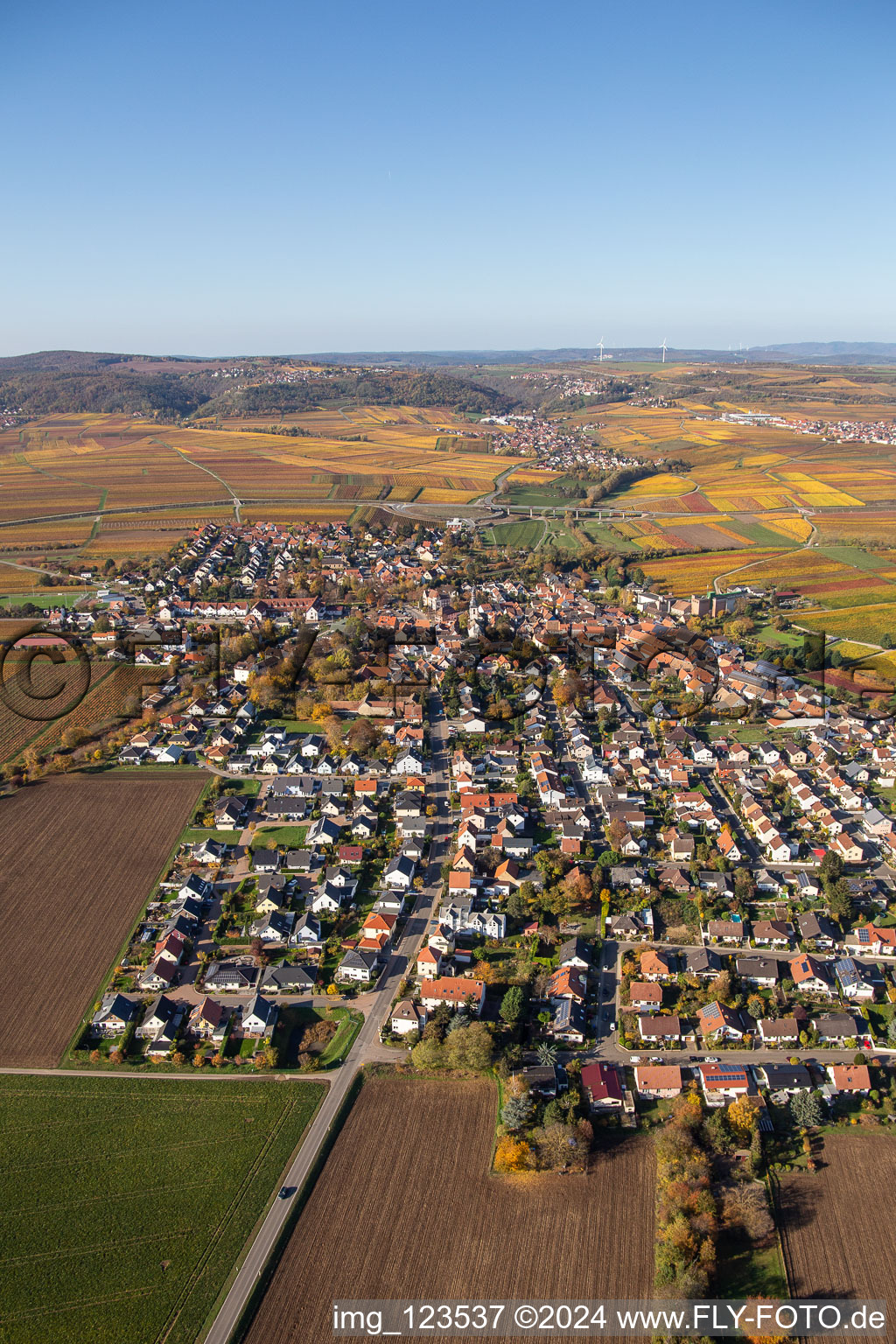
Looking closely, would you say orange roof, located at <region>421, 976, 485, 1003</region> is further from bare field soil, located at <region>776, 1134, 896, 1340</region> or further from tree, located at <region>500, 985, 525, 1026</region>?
bare field soil, located at <region>776, 1134, 896, 1340</region>

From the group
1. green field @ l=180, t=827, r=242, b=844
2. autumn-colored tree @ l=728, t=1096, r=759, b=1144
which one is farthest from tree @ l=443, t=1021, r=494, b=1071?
green field @ l=180, t=827, r=242, b=844

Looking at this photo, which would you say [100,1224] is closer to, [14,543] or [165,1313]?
[165,1313]

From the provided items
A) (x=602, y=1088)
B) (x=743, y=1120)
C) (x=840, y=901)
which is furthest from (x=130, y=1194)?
(x=840, y=901)

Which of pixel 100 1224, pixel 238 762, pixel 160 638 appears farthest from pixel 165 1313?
pixel 160 638

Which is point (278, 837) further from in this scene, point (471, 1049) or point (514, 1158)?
point (514, 1158)

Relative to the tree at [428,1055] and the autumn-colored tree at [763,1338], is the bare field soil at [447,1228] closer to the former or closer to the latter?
the tree at [428,1055]

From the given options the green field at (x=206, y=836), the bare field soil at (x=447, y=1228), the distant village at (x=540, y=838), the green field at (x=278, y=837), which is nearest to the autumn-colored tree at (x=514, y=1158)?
the bare field soil at (x=447, y=1228)
